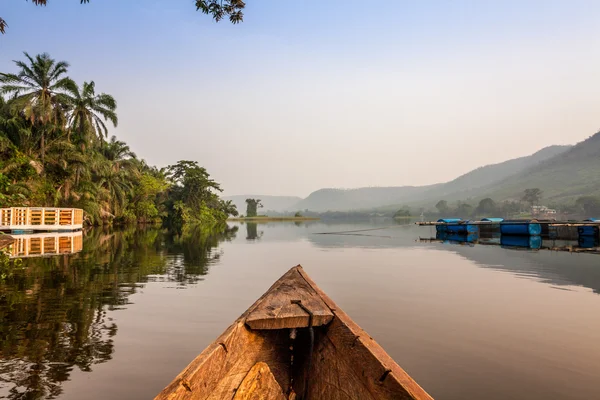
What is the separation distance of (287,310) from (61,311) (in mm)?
6155

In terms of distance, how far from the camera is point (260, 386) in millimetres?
4027

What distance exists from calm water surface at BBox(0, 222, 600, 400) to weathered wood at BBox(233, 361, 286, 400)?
139 cm

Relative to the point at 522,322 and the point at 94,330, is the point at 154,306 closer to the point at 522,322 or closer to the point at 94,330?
the point at 94,330

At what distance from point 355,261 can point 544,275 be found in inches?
297

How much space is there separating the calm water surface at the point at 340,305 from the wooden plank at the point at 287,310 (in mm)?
1653

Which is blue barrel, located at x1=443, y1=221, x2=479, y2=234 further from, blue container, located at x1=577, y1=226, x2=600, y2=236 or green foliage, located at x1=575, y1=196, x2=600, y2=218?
green foliage, located at x1=575, y1=196, x2=600, y2=218

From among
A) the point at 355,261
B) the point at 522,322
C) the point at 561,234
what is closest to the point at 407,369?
the point at 522,322

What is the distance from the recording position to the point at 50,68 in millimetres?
35656

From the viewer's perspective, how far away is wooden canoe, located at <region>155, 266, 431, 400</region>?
127 inches

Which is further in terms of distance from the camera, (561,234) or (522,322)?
(561,234)

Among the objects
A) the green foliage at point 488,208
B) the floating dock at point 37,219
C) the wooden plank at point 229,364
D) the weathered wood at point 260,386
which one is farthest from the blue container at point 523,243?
the green foliage at point 488,208

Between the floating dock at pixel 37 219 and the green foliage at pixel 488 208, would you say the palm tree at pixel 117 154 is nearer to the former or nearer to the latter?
the floating dock at pixel 37 219

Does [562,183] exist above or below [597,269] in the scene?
above

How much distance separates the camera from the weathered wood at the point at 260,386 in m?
3.86
